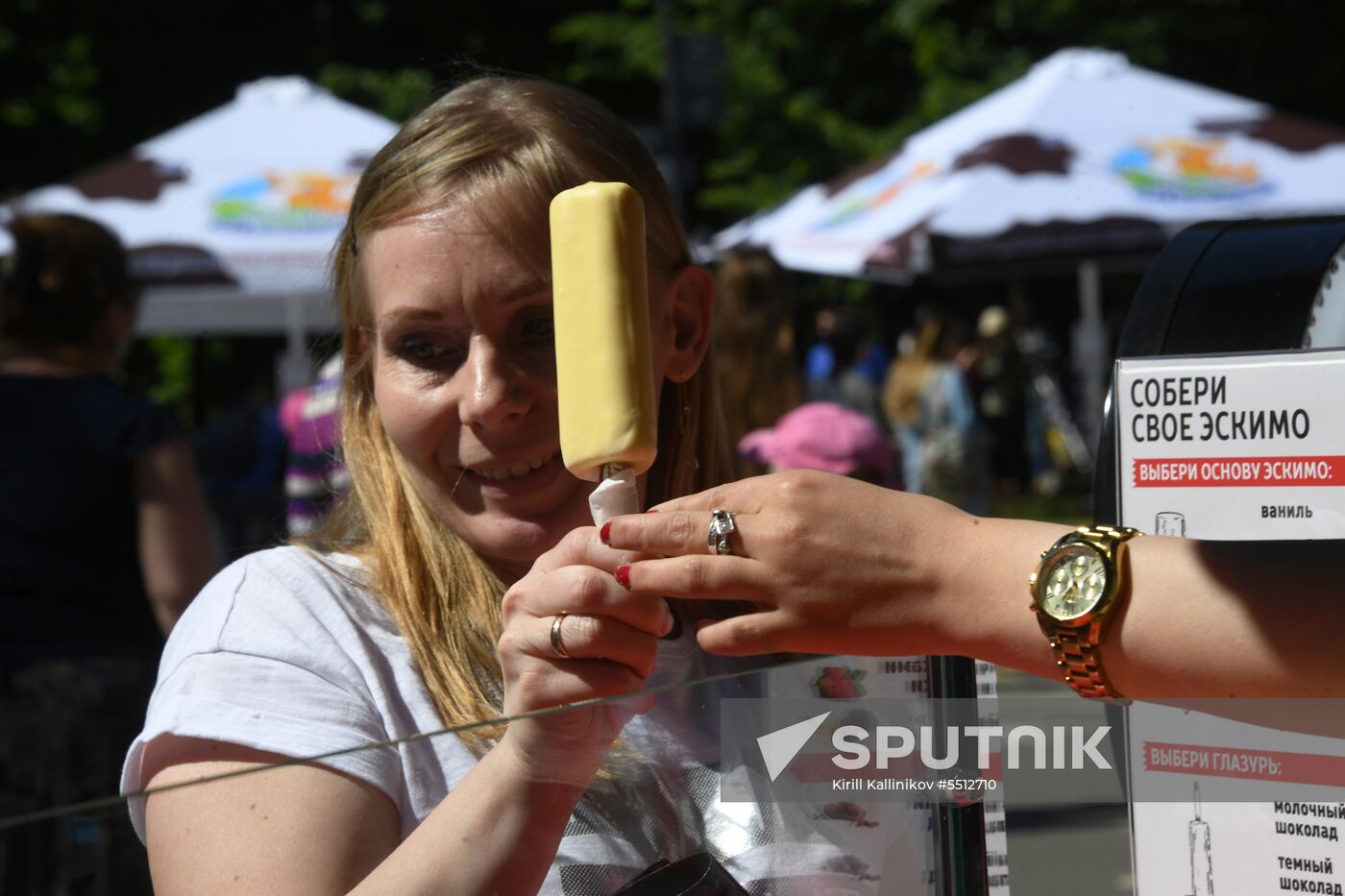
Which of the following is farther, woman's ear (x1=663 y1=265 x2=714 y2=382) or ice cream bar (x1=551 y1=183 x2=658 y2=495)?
woman's ear (x1=663 y1=265 x2=714 y2=382)

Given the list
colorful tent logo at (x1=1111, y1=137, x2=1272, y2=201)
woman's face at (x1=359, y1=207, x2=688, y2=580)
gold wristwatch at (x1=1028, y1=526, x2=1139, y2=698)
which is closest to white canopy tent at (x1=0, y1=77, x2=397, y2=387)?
colorful tent logo at (x1=1111, y1=137, x2=1272, y2=201)

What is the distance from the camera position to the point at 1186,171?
23.5ft

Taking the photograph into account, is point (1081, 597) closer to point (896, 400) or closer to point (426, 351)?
point (426, 351)

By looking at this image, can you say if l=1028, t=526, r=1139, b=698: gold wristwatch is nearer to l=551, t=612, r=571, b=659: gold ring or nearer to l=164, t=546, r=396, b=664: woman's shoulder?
l=551, t=612, r=571, b=659: gold ring

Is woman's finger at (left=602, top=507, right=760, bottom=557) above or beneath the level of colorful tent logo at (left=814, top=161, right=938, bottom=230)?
above

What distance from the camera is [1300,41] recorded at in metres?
18.7

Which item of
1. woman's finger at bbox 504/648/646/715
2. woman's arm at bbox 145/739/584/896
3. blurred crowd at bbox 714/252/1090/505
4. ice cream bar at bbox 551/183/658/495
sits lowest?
blurred crowd at bbox 714/252/1090/505

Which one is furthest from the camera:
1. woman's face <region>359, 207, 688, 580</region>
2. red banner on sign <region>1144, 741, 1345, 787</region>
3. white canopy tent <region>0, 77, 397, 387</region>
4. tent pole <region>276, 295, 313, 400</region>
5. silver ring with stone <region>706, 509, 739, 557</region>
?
tent pole <region>276, 295, 313, 400</region>

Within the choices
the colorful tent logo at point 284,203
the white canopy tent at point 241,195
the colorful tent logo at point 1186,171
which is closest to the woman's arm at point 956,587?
the white canopy tent at point 241,195

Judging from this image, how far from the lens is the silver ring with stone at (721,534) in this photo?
3.79ft

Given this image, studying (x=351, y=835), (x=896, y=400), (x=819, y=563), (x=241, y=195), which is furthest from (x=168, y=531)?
(x=896, y=400)

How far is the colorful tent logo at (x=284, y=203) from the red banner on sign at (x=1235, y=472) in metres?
6.01

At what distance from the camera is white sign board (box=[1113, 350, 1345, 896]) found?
1.08m

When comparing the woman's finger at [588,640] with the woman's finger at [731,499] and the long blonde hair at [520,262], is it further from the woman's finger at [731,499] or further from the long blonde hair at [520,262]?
the long blonde hair at [520,262]
